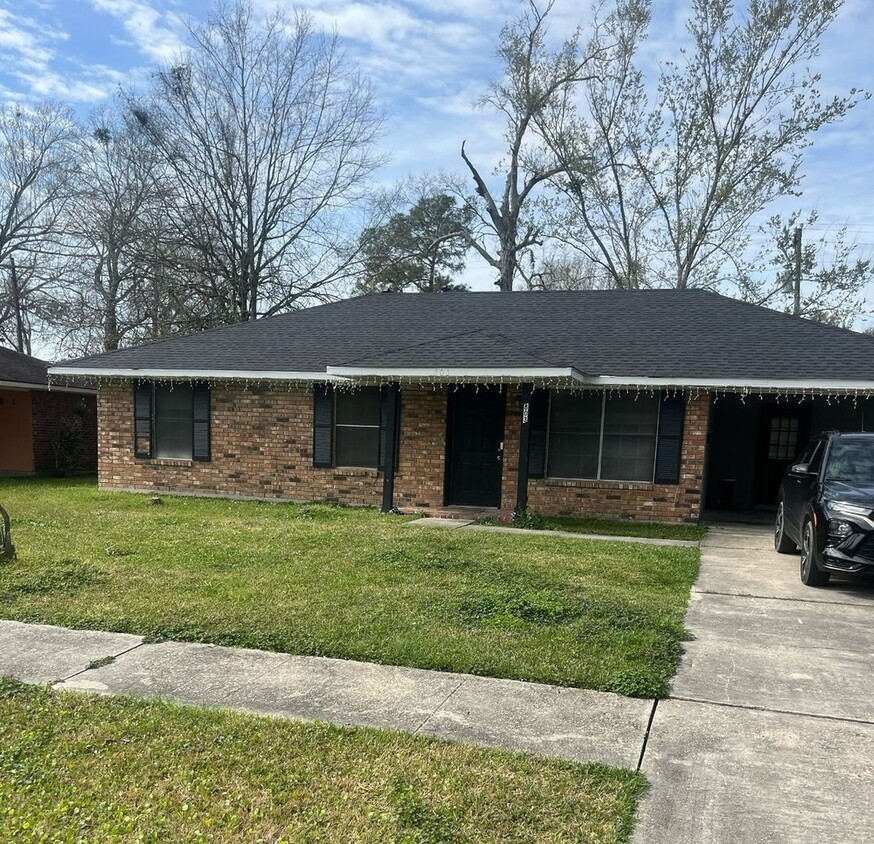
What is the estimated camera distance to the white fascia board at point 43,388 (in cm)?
1638

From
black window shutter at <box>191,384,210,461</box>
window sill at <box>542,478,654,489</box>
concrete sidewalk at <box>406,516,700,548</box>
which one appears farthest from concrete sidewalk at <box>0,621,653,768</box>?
black window shutter at <box>191,384,210,461</box>

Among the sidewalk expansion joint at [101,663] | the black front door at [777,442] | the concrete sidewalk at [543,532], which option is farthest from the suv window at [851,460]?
the sidewalk expansion joint at [101,663]

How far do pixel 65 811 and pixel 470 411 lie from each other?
31.2 ft

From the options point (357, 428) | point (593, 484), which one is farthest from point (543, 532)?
point (357, 428)

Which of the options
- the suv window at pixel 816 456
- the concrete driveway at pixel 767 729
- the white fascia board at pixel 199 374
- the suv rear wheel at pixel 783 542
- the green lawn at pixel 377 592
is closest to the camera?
the concrete driveway at pixel 767 729

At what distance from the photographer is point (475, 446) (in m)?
11.9

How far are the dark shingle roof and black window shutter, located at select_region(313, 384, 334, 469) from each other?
27.9ft

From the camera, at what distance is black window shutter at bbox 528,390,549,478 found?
36.7 feet

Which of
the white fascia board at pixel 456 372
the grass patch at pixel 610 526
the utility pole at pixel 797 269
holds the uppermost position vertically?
the utility pole at pixel 797 269

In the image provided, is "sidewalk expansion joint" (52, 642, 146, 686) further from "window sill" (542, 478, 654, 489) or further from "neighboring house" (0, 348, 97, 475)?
"neighboring house" (0, 348, 97, 475)

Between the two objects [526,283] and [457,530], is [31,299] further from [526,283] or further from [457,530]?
[457,530]

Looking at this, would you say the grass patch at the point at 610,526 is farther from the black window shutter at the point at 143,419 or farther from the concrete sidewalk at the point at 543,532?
the black window shutter at the point at 143,419

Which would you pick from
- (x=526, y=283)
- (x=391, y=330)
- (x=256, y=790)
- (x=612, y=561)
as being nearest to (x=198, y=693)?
(x=256, y=790)

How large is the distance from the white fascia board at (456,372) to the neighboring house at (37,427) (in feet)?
34.9
